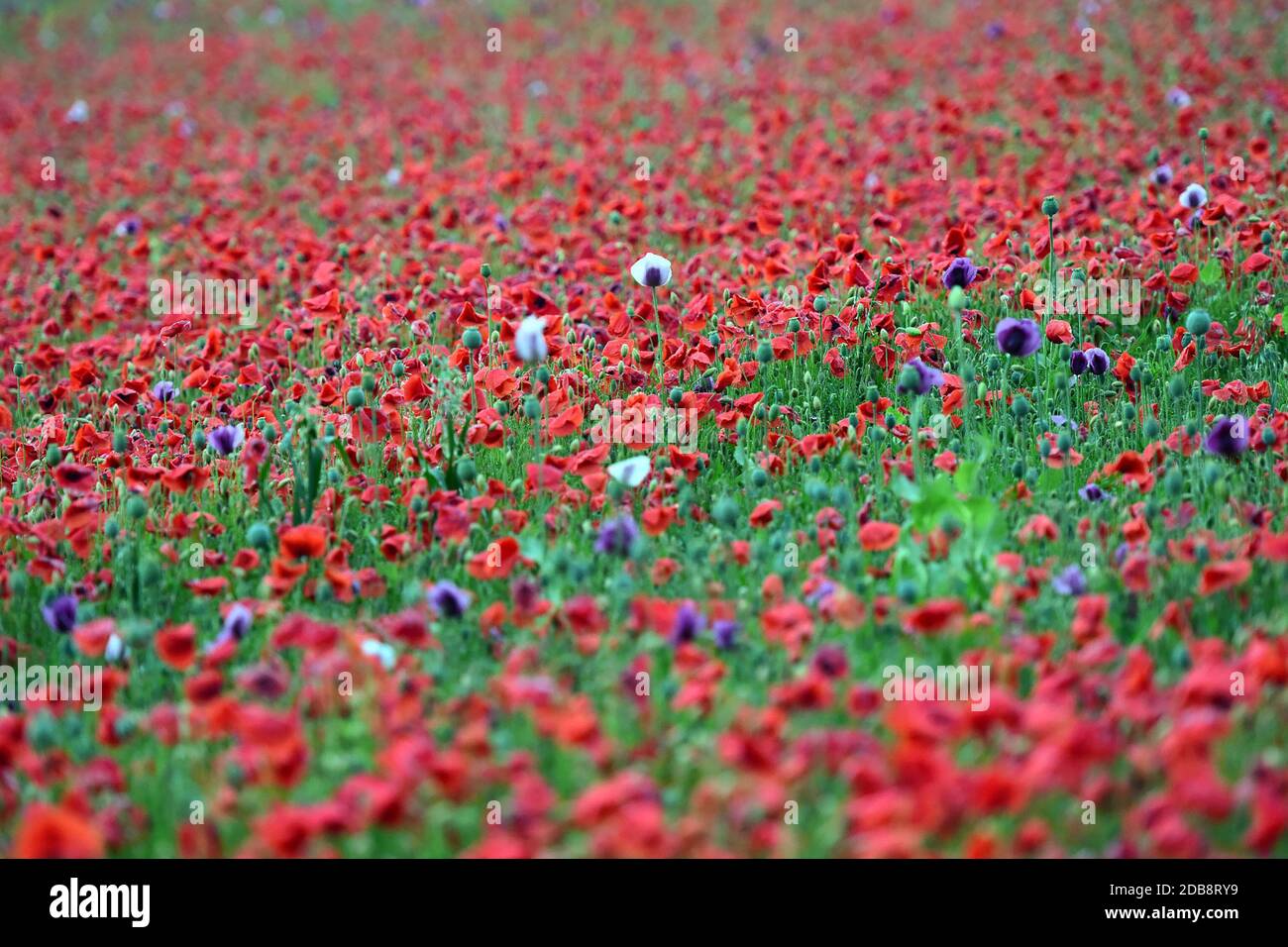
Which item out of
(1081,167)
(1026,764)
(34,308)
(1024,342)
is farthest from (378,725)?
(1081,167)

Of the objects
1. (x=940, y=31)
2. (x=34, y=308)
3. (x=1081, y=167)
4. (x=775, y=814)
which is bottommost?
(x=775, y=814)

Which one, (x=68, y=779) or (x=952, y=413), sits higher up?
(x=952, y=413)

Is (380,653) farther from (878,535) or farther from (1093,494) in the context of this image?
(1093,494)

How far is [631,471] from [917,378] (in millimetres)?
805

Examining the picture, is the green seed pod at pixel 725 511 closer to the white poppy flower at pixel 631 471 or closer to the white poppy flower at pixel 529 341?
the white poppy flower at pixel 631 471

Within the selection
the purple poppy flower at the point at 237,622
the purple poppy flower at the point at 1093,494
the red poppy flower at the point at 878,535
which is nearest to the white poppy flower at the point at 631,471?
the red poppy flower at the point at 878,535

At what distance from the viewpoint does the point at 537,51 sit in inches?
486

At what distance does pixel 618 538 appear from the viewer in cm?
334

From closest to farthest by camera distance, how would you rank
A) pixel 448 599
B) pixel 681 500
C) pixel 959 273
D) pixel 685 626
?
1. pixel 685 626
2. pixel 448 599
3. pixel 681 500
4. pixel 959 273

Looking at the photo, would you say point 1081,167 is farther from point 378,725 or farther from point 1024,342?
point 378,725

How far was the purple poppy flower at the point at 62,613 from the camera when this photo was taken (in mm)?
3358

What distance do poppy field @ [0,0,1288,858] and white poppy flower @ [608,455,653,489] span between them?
0.06m

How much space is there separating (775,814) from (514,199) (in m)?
5.57

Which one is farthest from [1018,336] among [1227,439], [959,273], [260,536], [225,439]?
[225,439]
